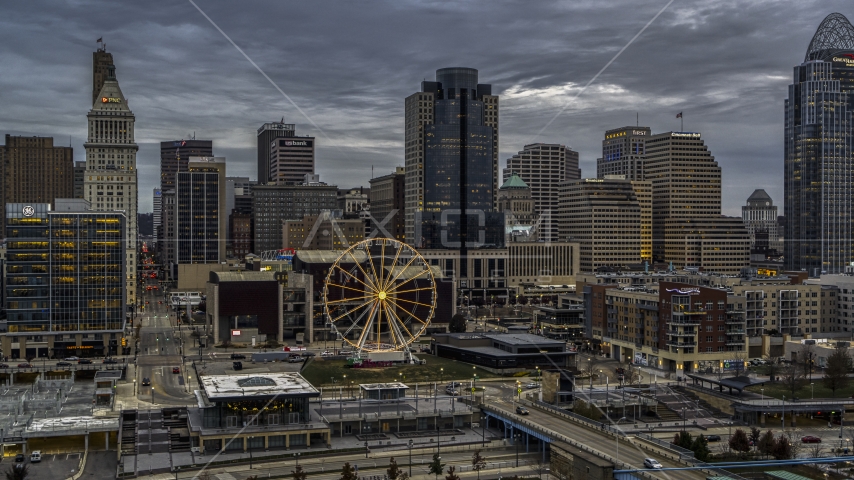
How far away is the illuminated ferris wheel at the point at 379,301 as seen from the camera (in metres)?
105

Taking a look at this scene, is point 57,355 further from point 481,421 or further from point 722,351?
point 722,351

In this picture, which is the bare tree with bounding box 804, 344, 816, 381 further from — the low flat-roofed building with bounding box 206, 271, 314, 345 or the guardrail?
the low flat-roofed building with bounding box 206, 271, 314, 345

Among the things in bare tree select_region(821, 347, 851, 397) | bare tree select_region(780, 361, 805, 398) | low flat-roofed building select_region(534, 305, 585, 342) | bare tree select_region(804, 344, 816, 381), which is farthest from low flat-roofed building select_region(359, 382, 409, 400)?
low flat-roofed building select_region(534, 305, 585, 342)

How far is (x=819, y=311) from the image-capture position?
120m

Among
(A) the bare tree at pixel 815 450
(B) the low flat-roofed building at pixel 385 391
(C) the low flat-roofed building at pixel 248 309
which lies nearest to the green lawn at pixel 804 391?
(A) the bare tree at pixel 815 450

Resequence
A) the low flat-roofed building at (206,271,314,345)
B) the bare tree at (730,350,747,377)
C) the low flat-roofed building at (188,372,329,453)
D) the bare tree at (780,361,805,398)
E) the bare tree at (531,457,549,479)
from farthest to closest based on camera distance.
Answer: the low flat-roofed building at (206,271,314,345), the bare tree at (730,350,747,377), the bare tree at (780,361,805,398), the low flat-roofed building at (188,372,329,453), the bare tree at (531,457,549,479)

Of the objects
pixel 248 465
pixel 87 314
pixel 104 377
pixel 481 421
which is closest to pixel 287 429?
pixel 248 465

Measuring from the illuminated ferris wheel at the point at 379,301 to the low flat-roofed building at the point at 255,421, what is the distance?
31.1 meters

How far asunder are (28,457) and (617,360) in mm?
69737

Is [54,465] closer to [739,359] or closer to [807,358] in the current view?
[739,359]

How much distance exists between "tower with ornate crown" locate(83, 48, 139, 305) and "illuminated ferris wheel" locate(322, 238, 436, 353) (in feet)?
203

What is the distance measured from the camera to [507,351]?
106 metres

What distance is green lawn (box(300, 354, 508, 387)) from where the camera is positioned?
315 ft

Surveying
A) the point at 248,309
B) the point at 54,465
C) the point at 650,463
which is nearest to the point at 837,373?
the point at 650,463
